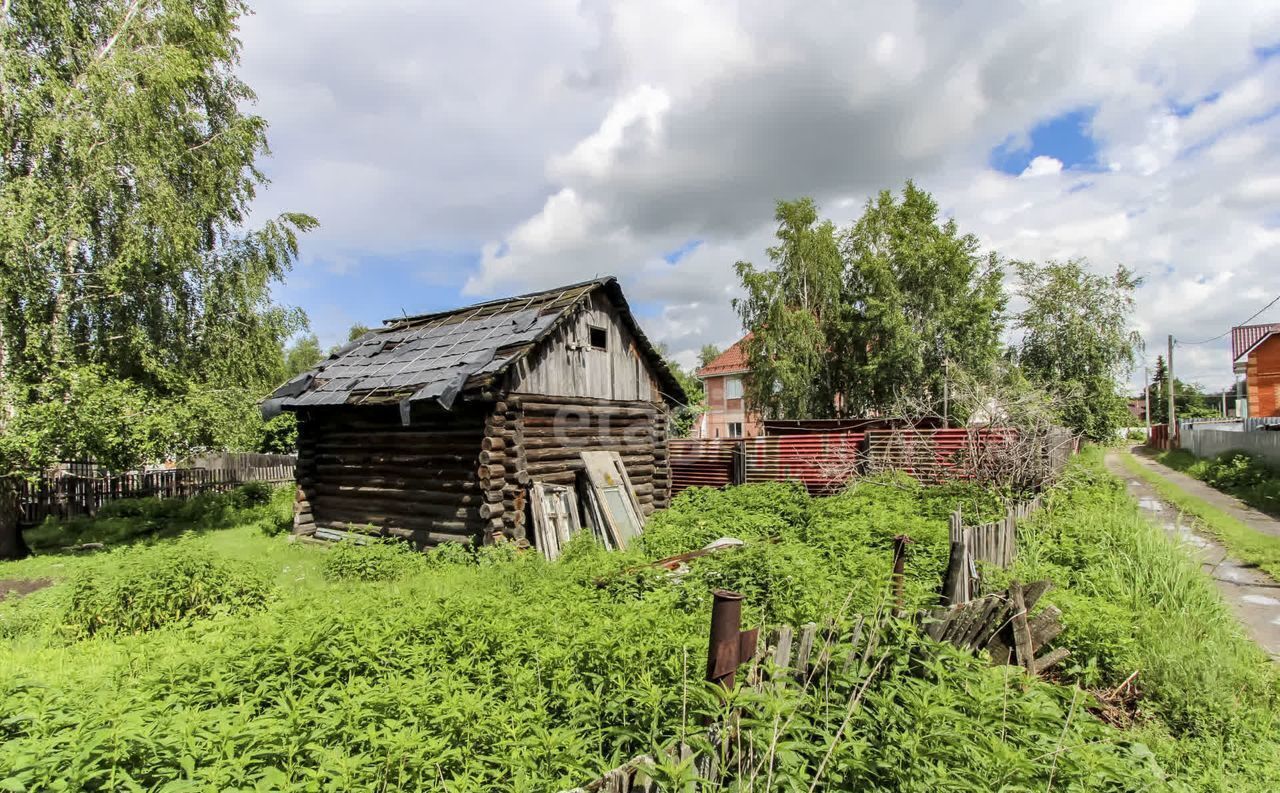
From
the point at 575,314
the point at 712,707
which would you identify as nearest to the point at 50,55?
the point at 575,314

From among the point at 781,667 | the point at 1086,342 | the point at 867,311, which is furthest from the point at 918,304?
the point at 781,667

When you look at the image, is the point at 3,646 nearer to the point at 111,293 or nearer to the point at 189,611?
the point at 189,611

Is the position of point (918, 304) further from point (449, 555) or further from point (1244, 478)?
point (449, 555)

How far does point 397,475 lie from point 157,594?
5.47 meters

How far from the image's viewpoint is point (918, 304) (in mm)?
24359

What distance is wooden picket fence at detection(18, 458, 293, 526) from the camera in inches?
587

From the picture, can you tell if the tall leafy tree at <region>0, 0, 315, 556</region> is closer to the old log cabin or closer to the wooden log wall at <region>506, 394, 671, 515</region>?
the old log cabin

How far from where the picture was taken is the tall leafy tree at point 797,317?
2514 cm

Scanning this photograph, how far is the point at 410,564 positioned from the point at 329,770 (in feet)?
23.6

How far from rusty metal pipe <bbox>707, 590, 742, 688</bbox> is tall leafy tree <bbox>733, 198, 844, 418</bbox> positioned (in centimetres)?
2317

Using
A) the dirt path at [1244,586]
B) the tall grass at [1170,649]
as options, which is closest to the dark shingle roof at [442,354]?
the tall grass at [1170,649]

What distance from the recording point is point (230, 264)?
1694 cm

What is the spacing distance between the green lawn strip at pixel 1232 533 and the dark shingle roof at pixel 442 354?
10.6m

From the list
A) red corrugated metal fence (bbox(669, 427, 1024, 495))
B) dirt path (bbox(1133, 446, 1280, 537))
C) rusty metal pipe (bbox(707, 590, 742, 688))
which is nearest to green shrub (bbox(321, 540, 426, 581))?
rusty metal pipe (bbox(707, 590, 742, 688))
